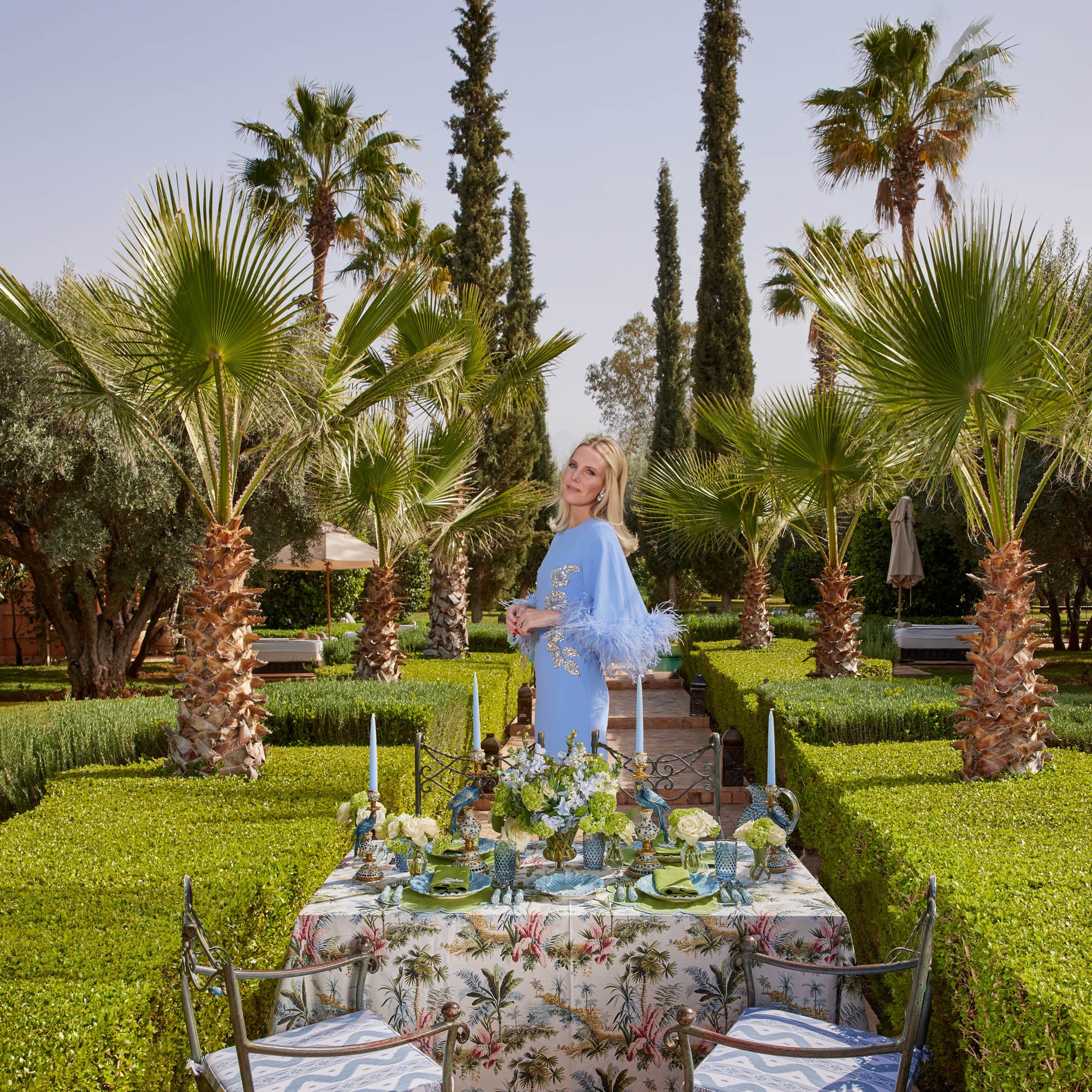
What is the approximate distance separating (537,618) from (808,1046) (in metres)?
1.88

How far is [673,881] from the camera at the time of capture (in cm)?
284

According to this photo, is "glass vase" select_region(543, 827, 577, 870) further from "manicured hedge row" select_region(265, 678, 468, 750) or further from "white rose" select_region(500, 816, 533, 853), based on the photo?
"manicured hedge row" select_region(265, 678, 468, 750)

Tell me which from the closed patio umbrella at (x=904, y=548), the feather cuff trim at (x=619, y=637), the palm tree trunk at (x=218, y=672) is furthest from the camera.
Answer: the closed patio umbrella at (x=904, y=548)

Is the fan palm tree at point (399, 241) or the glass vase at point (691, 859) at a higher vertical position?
the fan palm tree at point (399, 241)

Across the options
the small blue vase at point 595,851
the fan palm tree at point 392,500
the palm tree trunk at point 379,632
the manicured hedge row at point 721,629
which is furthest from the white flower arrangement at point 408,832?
the manicured hedge row at point 721,629

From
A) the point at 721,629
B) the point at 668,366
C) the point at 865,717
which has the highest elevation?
the point at 668,366

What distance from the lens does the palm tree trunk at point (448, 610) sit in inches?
466

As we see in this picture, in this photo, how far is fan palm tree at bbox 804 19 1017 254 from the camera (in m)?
15.1

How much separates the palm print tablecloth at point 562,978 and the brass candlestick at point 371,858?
Answer: 251 millimetres

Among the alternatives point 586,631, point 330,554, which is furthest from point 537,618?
point 330,554

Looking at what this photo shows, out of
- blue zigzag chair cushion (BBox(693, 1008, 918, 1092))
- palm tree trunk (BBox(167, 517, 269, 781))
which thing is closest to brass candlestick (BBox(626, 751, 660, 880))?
blue zigzag chair cushion (BBox(693, 1008, 918, 1092))

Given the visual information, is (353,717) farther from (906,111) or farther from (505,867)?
(906,111)

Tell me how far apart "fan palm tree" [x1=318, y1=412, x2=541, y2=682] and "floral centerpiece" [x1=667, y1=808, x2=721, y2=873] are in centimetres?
457

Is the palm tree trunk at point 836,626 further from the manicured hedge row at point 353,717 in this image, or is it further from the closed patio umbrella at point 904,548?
the closed patio umbrella at point 904,548
